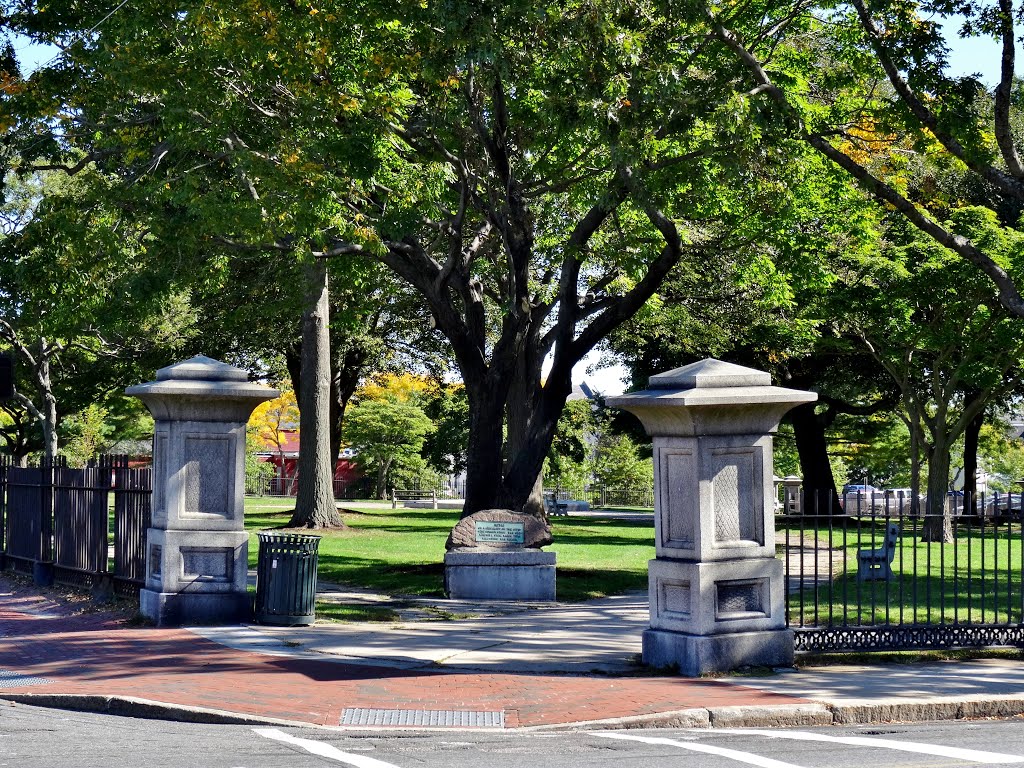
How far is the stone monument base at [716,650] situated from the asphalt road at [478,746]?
6.77 ft

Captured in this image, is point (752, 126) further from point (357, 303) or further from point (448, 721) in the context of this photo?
point (357, 303)

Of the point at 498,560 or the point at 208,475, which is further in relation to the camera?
the point at 498,560

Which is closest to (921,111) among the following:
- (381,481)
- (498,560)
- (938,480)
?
(498,560)

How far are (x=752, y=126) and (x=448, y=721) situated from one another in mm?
9041

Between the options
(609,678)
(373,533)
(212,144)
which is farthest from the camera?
(373,533)

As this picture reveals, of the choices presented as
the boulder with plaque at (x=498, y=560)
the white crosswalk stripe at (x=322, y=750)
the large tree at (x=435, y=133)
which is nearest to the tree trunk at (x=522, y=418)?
the large tree at (x=435, y=133)

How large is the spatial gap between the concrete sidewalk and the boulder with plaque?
3314 millimetres

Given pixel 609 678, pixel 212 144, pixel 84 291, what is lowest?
pixel 609 678

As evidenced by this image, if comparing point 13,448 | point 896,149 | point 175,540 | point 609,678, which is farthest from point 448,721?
point 13,448

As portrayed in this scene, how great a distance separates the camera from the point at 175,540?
14617mm

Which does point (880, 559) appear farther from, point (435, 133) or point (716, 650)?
point (435, 133)

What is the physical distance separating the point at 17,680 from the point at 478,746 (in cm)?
458

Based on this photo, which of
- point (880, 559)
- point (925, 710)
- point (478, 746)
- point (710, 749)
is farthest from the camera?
point (880, 559)

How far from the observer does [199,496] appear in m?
14.8
